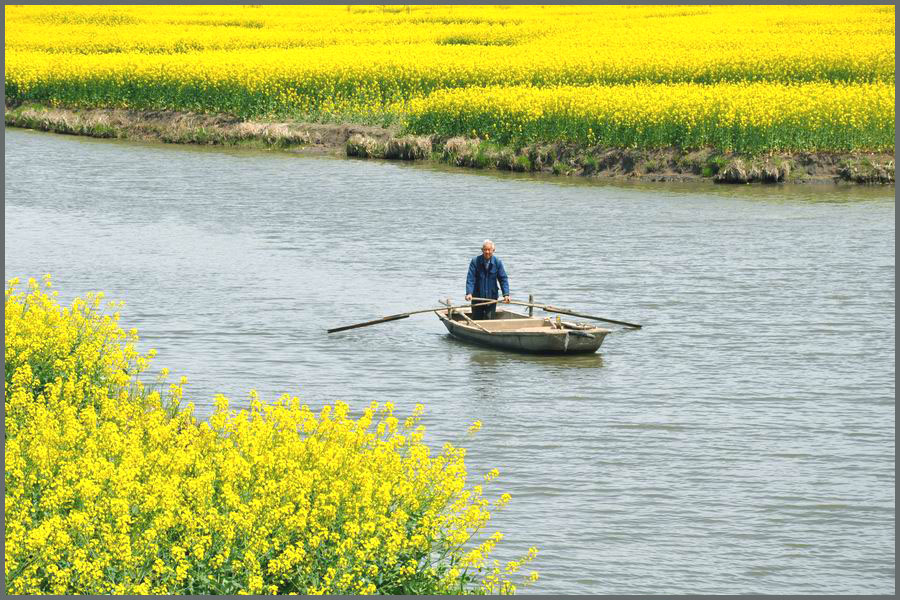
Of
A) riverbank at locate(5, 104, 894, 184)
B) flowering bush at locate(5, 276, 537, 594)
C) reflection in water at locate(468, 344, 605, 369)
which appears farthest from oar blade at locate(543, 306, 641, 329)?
riverbank at locate(5, 104, 894, 184)

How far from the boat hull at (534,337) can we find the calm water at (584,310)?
24cm

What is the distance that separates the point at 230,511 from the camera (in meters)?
12.1

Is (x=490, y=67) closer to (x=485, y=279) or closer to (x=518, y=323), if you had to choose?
(x=485, y=279)

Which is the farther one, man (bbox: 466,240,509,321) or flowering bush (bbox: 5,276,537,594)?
man (bbox: 466,240,509,321)

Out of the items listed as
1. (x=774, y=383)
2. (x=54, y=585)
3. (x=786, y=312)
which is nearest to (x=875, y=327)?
(x=786, y=312)

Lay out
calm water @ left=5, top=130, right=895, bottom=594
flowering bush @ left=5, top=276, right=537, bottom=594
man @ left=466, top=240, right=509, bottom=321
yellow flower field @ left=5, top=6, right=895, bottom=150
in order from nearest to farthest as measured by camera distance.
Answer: flowering bush @ left=5, top=276, right=537, bottom=594 < calm water @ left=5, top=130, right=895, bottom=594 < man @ left=466, top=240, right=509, bottom=321 < yellow flower field @ left=5, top=6, right=895, bottom=150

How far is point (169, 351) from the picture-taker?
2473cm

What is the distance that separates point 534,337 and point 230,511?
1264 centimetres

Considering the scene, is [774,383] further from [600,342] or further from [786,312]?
[786,312]

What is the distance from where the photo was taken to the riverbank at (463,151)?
43.1 meters

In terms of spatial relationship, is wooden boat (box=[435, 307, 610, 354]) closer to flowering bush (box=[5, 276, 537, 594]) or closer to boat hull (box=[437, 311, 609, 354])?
boat hull (box=[437, 311, 609, 354])

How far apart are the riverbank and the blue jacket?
18.9 metres

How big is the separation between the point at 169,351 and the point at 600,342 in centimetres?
680

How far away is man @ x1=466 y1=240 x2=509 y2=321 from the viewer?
25312mm
